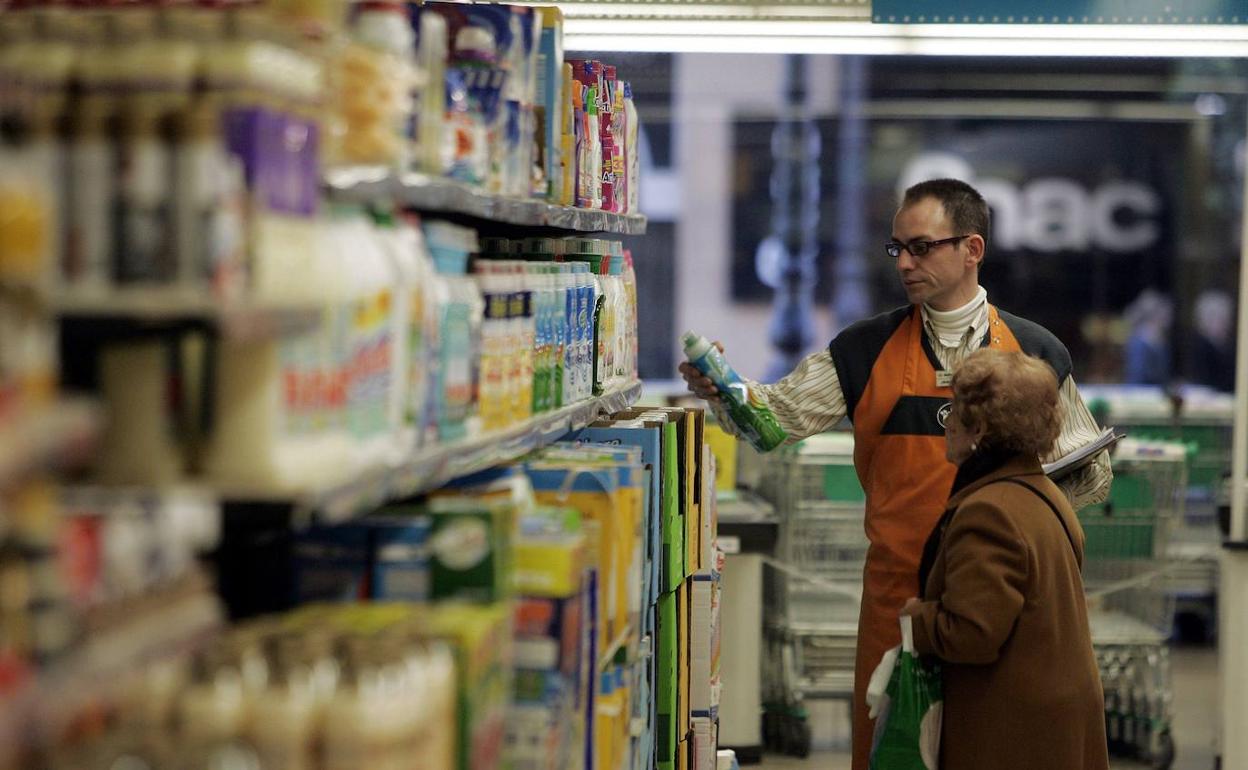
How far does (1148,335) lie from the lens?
12734mm

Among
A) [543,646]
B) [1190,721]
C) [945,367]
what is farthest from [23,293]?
[1190,721]

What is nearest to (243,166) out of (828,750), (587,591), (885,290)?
(587,591)

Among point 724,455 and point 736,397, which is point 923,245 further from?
point 724,455

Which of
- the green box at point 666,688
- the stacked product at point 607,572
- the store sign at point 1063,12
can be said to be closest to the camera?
the stacked product at point 607,572

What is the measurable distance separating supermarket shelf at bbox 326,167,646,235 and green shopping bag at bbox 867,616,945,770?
1.33 meters

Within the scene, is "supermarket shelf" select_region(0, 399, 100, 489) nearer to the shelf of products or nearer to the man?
the shelf of products

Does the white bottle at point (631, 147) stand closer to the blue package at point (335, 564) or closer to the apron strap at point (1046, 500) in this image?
the apron strap at point (1046, 500)

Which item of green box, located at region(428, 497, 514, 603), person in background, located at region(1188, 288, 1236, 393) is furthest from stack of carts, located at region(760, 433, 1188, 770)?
person in background, located at region(1188, 288, 1236, 393)

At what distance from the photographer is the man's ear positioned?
460 centimetres

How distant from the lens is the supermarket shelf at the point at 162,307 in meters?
1.64

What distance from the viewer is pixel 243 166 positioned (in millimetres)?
1767

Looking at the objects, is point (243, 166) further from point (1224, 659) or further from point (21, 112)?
point (1224, 659)

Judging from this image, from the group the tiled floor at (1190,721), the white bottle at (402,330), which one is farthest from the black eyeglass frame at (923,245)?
the tiled floor at (1190,721)

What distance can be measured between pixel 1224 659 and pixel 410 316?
4465mm
